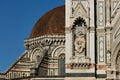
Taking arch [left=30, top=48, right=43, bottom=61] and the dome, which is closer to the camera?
arch [left=30, top=48, right=43, bottom=61]

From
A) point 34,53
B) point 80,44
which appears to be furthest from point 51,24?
point 80,44

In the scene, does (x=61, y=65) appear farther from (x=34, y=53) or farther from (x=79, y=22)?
(x=79, y=22)

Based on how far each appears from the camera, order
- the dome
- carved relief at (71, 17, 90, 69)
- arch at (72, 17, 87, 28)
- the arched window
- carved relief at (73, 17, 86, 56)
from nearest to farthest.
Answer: carved relief at (71, 17, 90, 69) → carved relief at (73, 17, 86, 56) → arch at (72, 17, 87, 28) → the arched window → the dome

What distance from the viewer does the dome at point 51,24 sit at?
3250 centimetres

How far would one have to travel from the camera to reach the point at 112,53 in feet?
60.8

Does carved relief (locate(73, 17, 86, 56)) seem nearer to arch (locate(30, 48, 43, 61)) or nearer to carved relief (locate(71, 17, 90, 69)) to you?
carved relief (locate(71, 17, 90, 69))

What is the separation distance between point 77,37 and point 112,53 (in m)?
1.40

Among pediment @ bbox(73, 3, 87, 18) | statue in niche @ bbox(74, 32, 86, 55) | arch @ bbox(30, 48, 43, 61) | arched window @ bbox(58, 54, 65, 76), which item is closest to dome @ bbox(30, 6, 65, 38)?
arch @ bbox(30, 48, 43, 61)

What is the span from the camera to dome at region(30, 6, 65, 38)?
32500 mm

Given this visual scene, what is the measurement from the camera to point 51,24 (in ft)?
109

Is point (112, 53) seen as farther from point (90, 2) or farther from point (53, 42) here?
point (53, 42)

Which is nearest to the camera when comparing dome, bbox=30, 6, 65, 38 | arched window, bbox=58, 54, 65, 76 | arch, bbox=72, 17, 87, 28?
arch, bbox=72, 17, 87, 28

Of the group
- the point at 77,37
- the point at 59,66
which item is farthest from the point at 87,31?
the point at 59,66

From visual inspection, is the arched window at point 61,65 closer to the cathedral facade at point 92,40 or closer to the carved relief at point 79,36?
the cathedral facade at point 92,40
